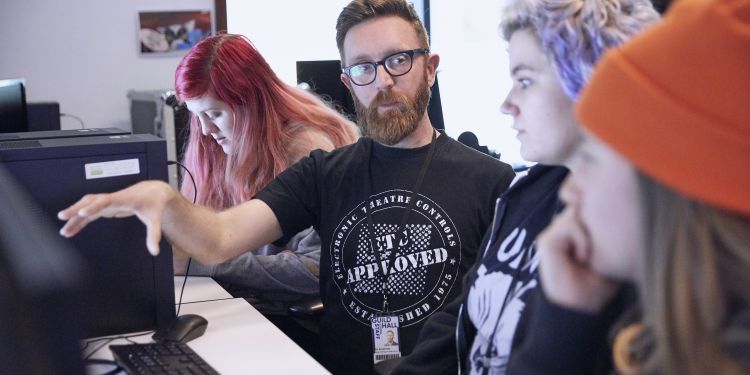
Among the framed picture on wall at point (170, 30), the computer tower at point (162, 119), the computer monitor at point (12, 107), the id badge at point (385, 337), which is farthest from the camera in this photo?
the framed picture on wall at point (170, 30)

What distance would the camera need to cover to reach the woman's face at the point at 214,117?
2379 millimetres

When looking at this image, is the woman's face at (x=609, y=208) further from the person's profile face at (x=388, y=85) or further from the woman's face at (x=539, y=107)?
the person's profile face at (x=388, y=85)

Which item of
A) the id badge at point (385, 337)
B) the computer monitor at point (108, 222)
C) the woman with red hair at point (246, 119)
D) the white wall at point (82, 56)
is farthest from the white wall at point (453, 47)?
the computer monitor at point (108, 222)

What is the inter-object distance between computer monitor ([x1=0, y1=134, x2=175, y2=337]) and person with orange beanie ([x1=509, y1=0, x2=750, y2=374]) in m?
1.07

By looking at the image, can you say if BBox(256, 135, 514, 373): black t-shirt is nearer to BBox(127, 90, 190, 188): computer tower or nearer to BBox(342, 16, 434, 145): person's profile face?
BBox(342, 16, 434, 145): person's profile face

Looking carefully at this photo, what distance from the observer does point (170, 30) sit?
464cm

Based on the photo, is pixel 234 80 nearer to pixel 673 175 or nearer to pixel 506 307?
pixel 506 307

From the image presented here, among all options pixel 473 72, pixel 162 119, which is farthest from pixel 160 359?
pixel 473 72

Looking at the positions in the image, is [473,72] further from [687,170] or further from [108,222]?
[687,170]

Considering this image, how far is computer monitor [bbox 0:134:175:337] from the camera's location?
4.77 ft

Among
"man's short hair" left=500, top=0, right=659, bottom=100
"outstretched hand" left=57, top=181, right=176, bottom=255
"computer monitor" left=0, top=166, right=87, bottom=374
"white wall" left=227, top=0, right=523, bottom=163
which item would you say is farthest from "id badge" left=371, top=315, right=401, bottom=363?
"white wall" left=227, top=0, right=523, bottom=163

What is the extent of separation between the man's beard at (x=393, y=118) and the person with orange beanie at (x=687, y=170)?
1152 millimetres

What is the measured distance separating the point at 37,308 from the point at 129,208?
0.95 m

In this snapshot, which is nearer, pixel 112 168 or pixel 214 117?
pixel 112 168
